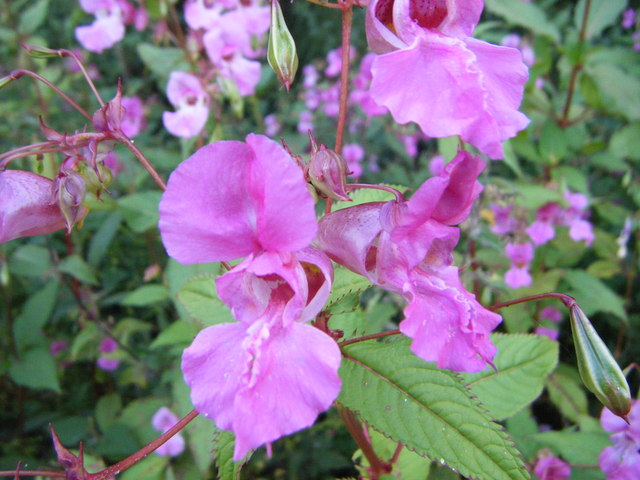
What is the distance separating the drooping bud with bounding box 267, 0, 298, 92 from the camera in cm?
67

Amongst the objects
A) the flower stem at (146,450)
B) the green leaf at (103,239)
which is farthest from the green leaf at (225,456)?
the green leaf at (103,239)

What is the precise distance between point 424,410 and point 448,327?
0.18 metres

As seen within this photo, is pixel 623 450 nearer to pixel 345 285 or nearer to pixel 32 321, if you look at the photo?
pixel 345 285

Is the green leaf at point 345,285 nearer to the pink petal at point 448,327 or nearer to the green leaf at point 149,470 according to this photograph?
the pink petal at point 448,327

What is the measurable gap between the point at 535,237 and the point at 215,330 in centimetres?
162

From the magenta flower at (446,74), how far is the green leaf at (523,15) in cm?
150

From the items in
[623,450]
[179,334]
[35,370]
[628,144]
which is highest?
[628,144]

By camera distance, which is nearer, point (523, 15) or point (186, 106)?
point (186, 106)

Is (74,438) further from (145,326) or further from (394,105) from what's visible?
(394,105)

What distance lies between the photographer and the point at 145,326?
204 centimetres

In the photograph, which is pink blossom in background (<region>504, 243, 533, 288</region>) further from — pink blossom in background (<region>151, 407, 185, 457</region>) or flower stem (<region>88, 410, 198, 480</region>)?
flower stem (<region>88, 410, 198, 480</region>)

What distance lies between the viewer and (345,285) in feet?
2.53

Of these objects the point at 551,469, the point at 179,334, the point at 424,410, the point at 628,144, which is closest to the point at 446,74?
the point at 424,410

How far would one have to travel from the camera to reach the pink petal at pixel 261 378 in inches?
19.0
